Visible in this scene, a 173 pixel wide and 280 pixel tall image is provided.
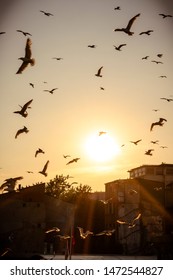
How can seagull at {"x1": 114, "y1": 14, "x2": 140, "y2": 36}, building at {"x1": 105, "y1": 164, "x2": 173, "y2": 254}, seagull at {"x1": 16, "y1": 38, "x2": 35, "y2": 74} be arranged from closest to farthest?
1. seagull at {"x1": 16, "y1": 38, "x2": 35, "y2": 74}
2. seagull at {"x1": 114, "y1": 14, "x2": 140, "y2": 36}
3. building at {"x1": 105, "y1": 164, "x2": 173, "y2": 254}

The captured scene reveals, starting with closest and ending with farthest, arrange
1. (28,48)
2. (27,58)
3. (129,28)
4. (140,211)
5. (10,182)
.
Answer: (27,58) → (28,48) → (129,28) → (10,182) → (140,211)

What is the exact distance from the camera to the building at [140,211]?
44.4 meters

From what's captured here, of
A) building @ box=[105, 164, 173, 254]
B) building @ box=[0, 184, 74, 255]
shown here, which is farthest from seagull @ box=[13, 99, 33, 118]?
building @ box=[105, 164, 173, 254]

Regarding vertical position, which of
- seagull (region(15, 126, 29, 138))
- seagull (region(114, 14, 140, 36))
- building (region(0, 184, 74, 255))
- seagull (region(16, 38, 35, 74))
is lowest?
building (region(0, 184, 74, 255))

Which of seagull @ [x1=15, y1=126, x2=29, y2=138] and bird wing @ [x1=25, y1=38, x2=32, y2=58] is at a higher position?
bird wing @ [x1=25, y1=38, x2=32, y2=58]

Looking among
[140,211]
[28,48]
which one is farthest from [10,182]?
[140,211]

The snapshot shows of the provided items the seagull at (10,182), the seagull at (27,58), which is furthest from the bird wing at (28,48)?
the seagull at (10,182)

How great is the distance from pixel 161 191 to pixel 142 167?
1653cm

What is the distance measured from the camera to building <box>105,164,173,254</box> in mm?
44438

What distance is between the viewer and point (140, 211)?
47.3 meters

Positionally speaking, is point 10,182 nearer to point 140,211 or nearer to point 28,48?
point 28,48

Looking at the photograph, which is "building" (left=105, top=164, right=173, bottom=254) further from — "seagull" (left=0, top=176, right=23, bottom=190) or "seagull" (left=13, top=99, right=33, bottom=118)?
"seagull" (left=13, top=99, right=33, bottom=118)
